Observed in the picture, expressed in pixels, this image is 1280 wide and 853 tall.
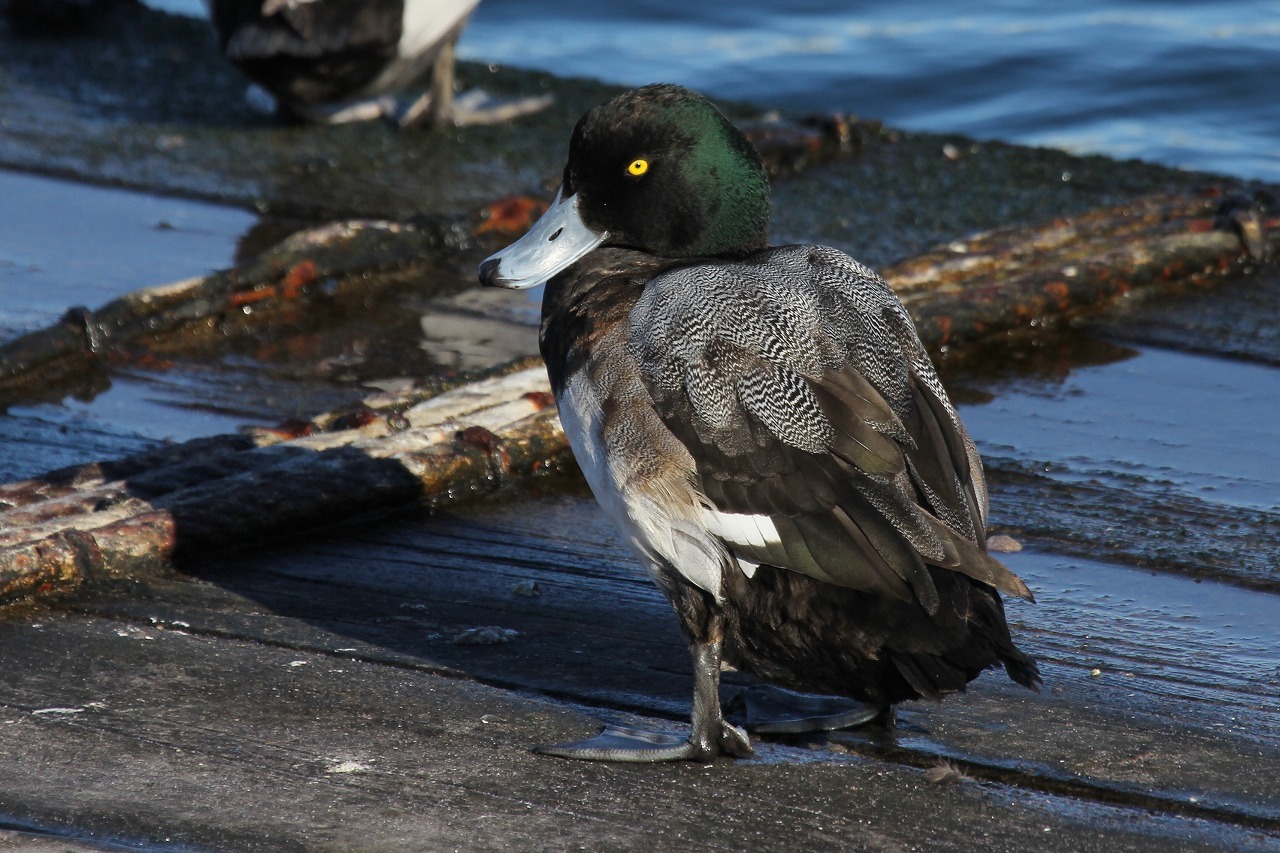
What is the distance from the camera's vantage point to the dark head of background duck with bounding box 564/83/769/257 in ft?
10.3

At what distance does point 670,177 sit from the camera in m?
3.16

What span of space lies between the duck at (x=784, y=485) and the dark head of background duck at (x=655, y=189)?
0.20 meters

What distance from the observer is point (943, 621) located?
2.53 metres

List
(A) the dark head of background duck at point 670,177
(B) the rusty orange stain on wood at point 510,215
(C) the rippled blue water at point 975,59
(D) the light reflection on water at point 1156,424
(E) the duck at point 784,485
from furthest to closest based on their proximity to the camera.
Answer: (C) the rippled blue water at point 975,59, (B) the rusty orange stain on wood at point 510,215, (D) the light reflection on water at point 1156,424, (A) the dark head of background duck at point 670,177, (E) the duck at point 784,485

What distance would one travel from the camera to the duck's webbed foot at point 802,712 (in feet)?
9.12

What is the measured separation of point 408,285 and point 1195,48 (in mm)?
8743

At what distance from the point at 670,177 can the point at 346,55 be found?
4.21 metres

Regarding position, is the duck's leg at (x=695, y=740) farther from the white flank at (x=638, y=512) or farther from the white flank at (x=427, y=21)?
the white flank at (x=427, y=21)

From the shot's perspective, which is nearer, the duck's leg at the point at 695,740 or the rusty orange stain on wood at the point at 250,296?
the duck's leg at the point at 695,740

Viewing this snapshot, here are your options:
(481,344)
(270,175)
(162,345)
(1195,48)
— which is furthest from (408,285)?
(1195,48)

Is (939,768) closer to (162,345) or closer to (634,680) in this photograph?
(634,680)

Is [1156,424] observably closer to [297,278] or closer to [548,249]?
[548,249]

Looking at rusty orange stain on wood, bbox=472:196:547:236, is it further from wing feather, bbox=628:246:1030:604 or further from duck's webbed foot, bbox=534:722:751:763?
duck's webbed foot, bbox=534:722:751:763

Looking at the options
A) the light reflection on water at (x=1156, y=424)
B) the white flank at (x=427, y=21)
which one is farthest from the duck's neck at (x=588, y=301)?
the white flank at (x=427, y=21)
